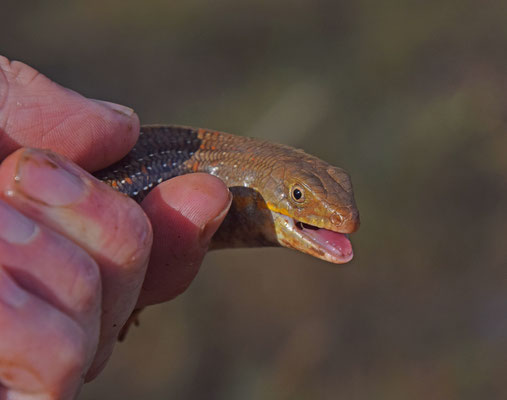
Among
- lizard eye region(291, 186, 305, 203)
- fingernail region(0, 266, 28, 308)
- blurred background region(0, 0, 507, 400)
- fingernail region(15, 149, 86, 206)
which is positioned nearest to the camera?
fingernail region(0, 266, 28, 308)

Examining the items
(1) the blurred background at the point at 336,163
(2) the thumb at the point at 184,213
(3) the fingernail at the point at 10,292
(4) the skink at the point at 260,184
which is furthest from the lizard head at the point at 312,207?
(1) the blurred background at the point at 336,163

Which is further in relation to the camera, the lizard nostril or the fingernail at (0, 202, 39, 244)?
the lizard nostril

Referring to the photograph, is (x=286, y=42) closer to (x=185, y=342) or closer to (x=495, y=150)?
(x=495, y=150)

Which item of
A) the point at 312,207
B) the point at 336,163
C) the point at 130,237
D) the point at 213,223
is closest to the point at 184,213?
the point at 213,223

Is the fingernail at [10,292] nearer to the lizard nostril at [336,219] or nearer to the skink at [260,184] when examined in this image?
the skink at [260,184]

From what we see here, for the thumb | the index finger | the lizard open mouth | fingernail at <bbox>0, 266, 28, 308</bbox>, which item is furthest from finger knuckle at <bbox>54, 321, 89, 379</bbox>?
the lizard open mouth

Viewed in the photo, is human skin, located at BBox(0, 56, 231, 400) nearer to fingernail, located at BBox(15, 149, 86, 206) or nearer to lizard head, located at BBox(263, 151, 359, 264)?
fingernail, located at BBox(15, 149, 86, 206)

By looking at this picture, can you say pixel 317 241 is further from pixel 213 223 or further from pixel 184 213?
pixel 184 213
